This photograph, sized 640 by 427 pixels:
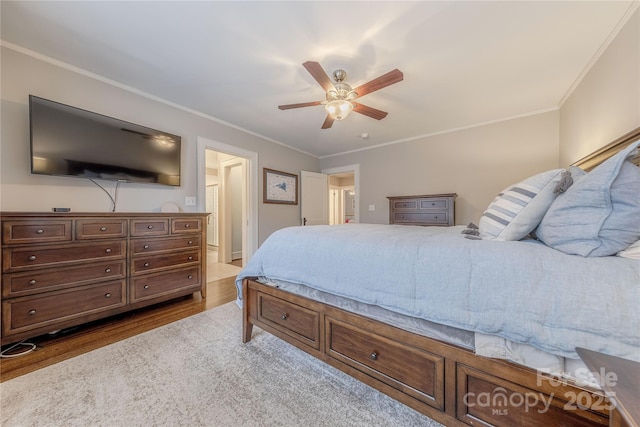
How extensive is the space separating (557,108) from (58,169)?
5.53 metres

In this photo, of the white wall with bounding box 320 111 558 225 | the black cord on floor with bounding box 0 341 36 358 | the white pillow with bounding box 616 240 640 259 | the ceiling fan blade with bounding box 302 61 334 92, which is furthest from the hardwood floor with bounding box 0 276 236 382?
the white wall with bounding box 320 111 558 225

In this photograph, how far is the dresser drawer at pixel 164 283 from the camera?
2215 millimetres

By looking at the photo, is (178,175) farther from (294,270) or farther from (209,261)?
(209,261)

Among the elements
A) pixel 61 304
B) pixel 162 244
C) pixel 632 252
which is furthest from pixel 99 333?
pixel 632 252

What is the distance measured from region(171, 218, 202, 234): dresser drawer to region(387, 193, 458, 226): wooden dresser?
9.67 ft

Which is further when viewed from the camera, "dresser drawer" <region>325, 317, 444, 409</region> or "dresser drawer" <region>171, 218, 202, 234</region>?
"dresser drawer" <region>171, 218, 202, 234</region>

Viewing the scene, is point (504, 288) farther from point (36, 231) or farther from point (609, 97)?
point (36, 231)

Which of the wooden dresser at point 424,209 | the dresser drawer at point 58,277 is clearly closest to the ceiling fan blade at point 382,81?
the wooden dresser at point 424,209

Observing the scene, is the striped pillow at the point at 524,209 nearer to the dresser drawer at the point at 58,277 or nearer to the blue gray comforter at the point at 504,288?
the blue gray comforter at the point at 504,288

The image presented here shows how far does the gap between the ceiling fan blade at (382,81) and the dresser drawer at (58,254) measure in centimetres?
264

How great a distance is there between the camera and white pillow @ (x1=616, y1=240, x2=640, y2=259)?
75cm

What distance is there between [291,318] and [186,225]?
5.99 ft

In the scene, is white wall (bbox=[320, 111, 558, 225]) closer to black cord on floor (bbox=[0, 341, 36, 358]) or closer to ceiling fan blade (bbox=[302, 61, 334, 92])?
ceiling fan blade (bbox=[302, 61, 334, 92])

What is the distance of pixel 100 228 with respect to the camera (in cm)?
199
